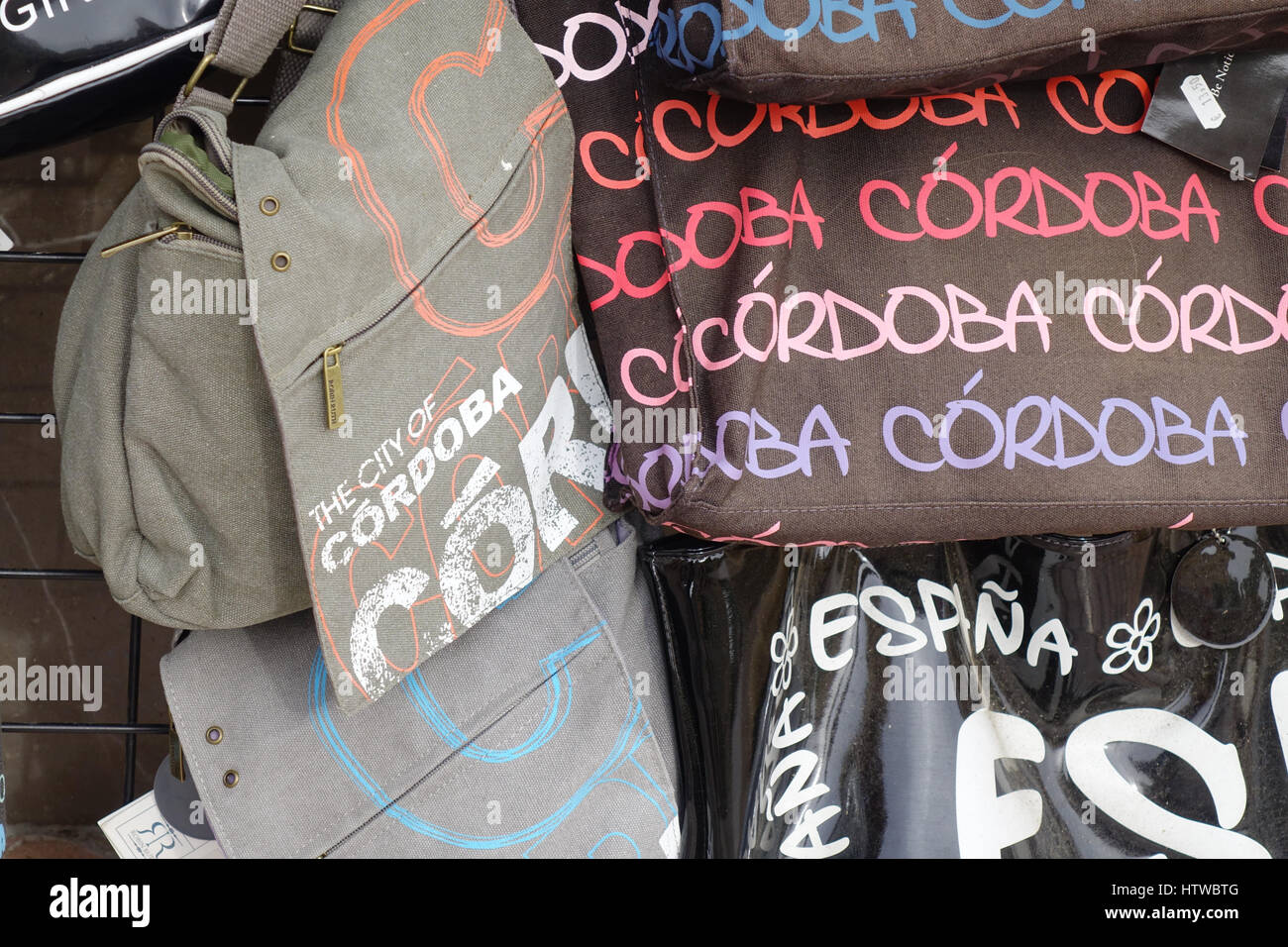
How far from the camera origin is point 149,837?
23.5 inches

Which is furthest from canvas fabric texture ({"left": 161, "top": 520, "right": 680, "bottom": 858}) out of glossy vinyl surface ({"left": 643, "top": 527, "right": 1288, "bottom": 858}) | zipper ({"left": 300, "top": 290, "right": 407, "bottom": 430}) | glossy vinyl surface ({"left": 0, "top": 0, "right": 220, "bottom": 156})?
glossy vinyl surface ({"left": 0, "top": 0, "right": 220, "bottom": 156})

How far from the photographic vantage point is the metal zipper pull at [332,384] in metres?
0.46

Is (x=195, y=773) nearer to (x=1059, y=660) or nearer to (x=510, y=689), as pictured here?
(x=510, y=689)

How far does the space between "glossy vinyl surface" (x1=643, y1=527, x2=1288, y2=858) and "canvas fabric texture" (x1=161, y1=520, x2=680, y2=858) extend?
4cm

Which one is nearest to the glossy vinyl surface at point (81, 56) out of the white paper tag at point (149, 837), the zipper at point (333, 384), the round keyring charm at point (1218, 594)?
the zipper at point (333, 384)

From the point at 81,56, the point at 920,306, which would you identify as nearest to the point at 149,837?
the point at 81,56

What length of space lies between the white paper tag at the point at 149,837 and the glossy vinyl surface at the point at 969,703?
11.7 inches

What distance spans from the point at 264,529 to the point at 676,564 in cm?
26

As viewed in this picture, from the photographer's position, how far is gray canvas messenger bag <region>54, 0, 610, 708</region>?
444 mm

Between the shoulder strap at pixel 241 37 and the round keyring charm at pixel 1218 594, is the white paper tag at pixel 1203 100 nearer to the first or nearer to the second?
the round keyring charm at pixel 1218 594

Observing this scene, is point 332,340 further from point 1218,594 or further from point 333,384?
point 1218,594

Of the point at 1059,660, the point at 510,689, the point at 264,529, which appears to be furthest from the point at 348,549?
the point at 1059,660

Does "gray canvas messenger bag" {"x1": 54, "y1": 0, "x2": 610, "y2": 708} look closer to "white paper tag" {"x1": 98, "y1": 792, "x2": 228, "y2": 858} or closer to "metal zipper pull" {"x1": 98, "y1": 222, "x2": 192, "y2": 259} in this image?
"metal zipper pull" {"x1": 98, "y1": 222, "x2": 192, "y2": 259}
